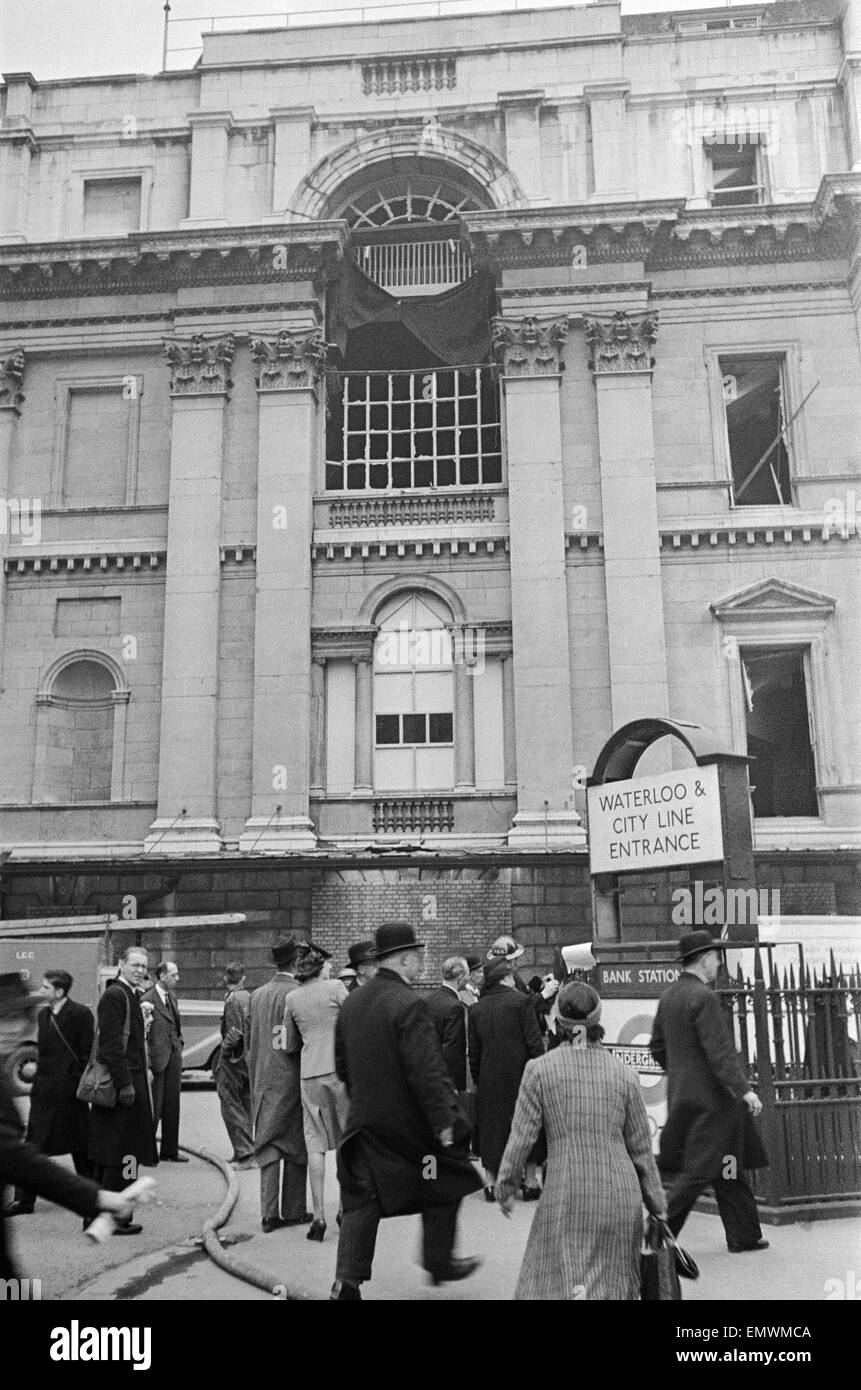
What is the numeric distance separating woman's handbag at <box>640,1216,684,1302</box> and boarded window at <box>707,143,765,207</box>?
2524 cm

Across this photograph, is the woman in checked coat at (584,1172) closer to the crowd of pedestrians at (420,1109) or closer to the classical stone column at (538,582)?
the crowd of pedestrians at (420,1109)

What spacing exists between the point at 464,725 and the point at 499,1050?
14639mm

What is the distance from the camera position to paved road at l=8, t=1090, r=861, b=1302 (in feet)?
24.7

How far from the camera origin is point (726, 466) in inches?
1008

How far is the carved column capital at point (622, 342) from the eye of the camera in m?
25.7

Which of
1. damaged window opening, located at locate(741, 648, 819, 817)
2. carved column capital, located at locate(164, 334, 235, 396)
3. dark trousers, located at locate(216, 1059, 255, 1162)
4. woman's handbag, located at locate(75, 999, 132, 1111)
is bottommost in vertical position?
dark trousers, located at locate(216, 1059, 255, 1162)

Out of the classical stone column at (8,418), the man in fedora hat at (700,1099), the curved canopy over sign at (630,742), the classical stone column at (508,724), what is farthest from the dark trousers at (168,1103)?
the classical stone column at (8,418)

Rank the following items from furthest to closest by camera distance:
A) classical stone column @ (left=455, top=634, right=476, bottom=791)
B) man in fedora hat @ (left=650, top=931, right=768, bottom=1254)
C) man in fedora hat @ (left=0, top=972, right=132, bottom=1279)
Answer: classical stone column @ (left=455, top=634, right=476, bottom=791)
man in fedora hat @ (left=650, top=931, right=768, bottom=1254)
man in fedora hat @ (left=0, top=972, right=132, bottom=1279)

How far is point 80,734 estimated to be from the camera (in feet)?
85.4

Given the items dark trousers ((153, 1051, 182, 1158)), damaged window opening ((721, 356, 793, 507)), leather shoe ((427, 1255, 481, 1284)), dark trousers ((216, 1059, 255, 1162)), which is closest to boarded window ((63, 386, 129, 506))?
damaged window opening ((721, 356, 793, 507))

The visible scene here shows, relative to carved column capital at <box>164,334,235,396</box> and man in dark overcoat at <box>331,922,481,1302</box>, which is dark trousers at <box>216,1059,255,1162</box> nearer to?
man in dark overcoat at <box>331,922,481,1302</box>

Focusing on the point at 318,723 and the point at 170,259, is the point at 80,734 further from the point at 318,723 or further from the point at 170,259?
the point at 170,259

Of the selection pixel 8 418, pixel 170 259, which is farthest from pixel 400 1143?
pixel 8 418

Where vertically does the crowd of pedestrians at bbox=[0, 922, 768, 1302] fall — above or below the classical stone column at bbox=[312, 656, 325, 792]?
below
